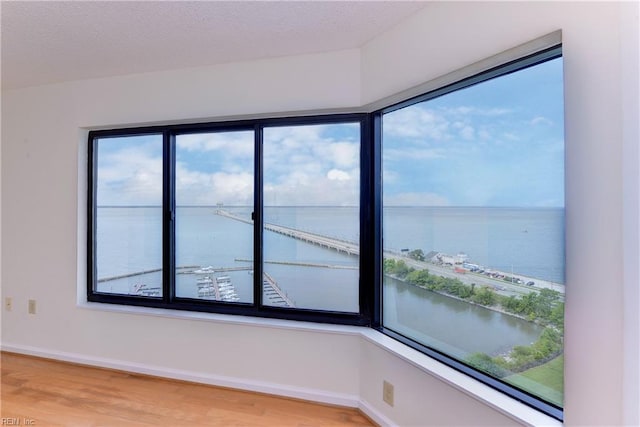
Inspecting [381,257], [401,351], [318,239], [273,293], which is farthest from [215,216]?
[401,351]

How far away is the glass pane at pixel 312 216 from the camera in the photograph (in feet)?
7.33

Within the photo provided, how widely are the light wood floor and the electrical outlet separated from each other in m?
0.21

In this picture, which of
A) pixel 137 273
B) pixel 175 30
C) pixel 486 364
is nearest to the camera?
pixel 486 364

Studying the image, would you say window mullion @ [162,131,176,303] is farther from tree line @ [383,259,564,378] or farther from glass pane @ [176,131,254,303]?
tree line @ [383,259,564,378]

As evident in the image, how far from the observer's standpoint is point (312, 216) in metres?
2.30

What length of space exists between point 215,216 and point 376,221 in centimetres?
126

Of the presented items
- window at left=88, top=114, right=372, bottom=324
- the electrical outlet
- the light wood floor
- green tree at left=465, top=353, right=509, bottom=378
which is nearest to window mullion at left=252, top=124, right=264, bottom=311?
window at left=88, top=114, right=372, bottom=324

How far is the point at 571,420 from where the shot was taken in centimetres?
115

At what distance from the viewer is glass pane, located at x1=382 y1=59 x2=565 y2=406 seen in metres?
1.33

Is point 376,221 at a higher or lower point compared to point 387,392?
higher

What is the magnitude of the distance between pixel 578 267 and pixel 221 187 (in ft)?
7.24

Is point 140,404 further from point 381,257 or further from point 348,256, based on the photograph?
→ point 381,257

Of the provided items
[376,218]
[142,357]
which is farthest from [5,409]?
[376,218]

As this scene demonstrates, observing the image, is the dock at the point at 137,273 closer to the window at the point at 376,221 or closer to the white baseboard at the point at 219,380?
the window at the point at 376,221
